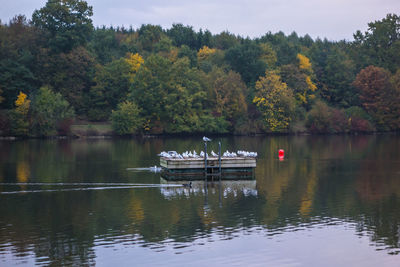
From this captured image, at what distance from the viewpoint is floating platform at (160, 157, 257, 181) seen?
186ft

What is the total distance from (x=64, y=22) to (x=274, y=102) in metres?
51.3

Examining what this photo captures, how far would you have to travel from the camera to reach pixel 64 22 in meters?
132

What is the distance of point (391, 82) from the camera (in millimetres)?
145625

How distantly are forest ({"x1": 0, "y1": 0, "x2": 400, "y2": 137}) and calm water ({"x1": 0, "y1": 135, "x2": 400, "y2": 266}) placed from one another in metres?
58.7

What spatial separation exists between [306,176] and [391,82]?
9547cm

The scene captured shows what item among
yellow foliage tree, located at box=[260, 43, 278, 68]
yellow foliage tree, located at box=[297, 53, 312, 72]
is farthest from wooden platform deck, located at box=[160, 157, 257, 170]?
yellow foliage tree, located at box=[297, 53, 312, 72]

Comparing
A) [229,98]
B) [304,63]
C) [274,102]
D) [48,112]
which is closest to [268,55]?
[304,63]

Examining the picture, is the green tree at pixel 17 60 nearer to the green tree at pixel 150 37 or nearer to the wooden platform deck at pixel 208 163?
the green tree at pixel 150 37

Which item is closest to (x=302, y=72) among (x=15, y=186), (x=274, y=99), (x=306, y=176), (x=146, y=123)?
(x=274, y=99)

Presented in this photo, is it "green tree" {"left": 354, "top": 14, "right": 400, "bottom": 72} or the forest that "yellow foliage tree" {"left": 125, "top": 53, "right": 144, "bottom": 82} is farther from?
"green tree" {"left": 354, "top": 14, "right": 400, "bottom": 72}

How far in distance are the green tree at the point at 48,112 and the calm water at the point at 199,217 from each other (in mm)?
51719

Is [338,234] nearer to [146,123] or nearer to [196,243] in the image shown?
[196,243]

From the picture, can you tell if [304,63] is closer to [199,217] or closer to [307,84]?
[307,84]

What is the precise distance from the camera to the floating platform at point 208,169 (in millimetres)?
56719
